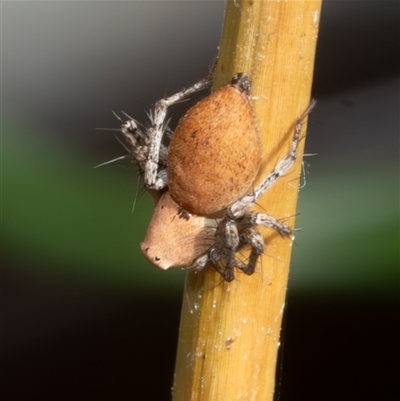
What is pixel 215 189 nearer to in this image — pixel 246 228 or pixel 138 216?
pixel 246 228

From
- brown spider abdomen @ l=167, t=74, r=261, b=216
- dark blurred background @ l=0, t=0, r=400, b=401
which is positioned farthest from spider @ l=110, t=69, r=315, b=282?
dark blurred background @ l=0, t=0, r=400, b=401

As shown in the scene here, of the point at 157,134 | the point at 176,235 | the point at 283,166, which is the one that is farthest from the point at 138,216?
the point at 283,166

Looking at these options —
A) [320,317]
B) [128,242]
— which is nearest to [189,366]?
[128,242]

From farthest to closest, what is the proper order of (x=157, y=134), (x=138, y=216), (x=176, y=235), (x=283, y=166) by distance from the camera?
(x=138, y=216), (x=157, y=134), (x=176, y=235), (x=283, y=166)

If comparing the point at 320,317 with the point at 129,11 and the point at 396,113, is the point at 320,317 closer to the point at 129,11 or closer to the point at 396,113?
the point at 396,113

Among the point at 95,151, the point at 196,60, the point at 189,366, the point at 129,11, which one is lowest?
the point at 189,366
